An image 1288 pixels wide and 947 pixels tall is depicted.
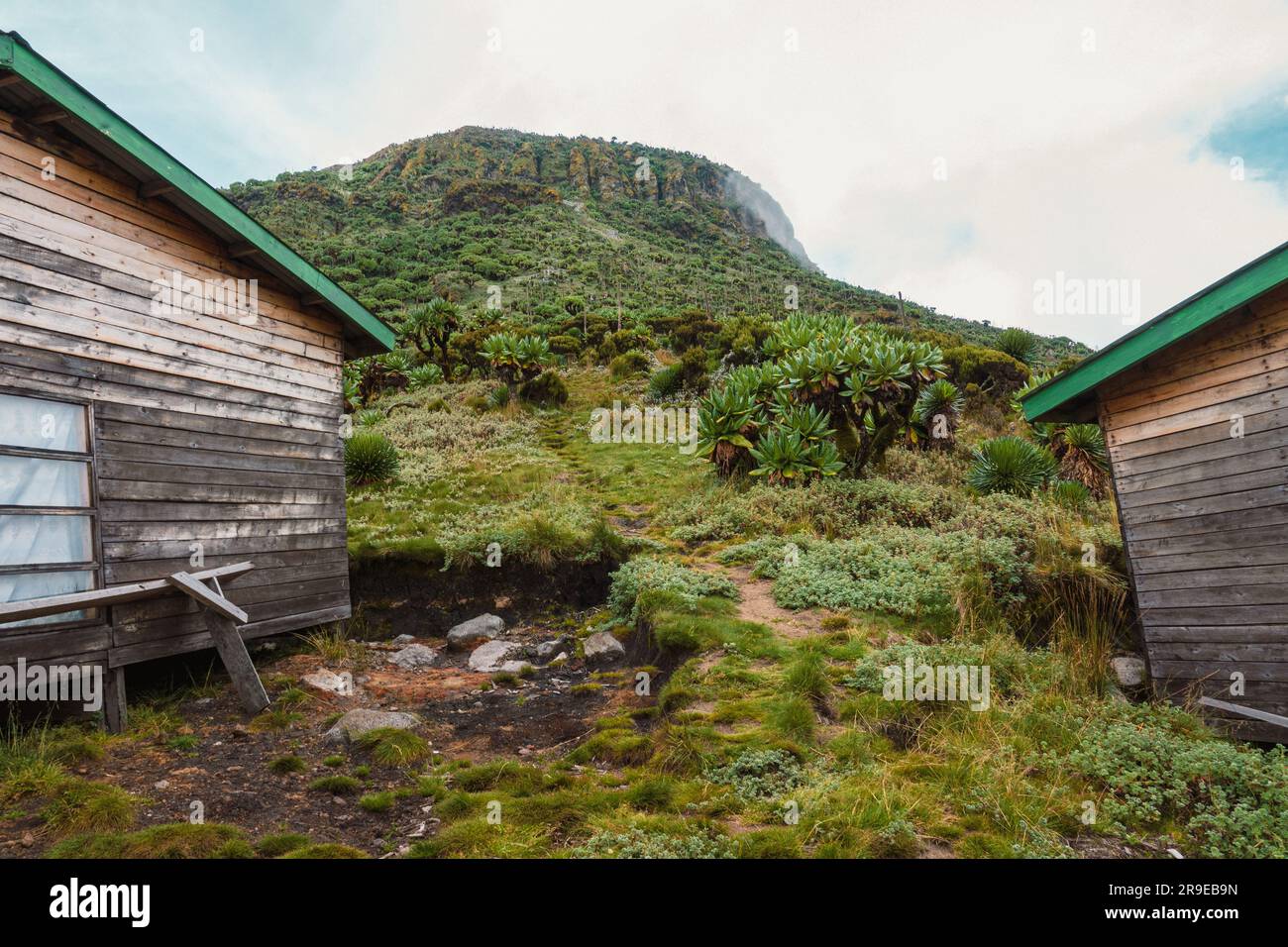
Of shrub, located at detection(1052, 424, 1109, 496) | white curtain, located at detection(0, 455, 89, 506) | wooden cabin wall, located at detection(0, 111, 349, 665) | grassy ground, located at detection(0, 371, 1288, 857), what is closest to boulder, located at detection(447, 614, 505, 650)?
grassy ground, located at detection(0, 371, 1288, 857)

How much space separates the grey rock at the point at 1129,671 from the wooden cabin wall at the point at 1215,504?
434 mm

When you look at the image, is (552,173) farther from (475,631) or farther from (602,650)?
(602,650)

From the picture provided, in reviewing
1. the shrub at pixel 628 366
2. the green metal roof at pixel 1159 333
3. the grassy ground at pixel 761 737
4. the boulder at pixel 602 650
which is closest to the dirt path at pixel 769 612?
the grassy ground at pixel 761 737

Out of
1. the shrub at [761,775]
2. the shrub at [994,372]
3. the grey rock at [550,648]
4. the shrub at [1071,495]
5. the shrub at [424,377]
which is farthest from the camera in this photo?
the shrub at [424,377]

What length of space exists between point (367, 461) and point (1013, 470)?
Result: 1270 centimetres

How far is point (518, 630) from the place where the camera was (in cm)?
980

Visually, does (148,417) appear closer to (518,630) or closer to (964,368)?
(518,630)

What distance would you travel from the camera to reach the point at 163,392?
690 cm

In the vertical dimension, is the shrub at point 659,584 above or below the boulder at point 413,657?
above

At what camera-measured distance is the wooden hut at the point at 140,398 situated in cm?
569

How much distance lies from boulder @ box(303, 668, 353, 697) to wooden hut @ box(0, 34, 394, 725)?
881 mm

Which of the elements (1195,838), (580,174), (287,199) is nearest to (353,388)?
(1195,838)

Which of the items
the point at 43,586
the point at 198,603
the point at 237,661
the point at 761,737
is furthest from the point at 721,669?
the point at 43,586

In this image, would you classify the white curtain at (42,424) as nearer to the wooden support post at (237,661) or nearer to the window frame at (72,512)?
the window frame at (72,512)
